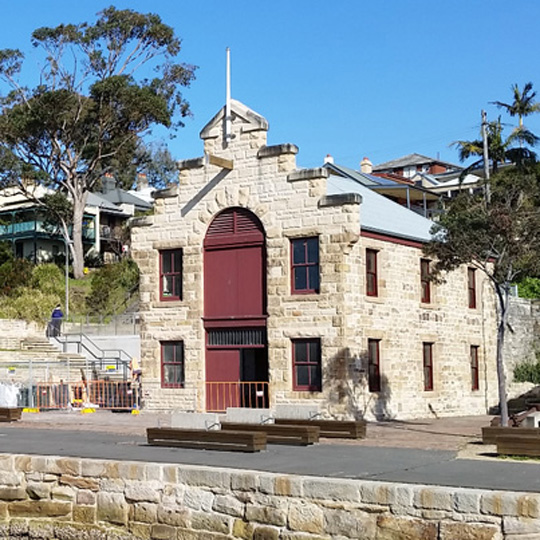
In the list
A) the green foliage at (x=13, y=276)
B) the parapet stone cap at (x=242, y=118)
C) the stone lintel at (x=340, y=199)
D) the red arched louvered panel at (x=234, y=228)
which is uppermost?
the parapet stone cap at (x=242, y=118)

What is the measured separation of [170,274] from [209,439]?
485 inches

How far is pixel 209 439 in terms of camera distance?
16.5 meters

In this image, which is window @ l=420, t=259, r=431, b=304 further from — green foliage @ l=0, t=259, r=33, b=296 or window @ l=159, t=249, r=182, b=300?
green foliage @ l=0, t=259, r=33, b=296

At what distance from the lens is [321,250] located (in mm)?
25141

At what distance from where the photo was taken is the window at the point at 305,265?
25.5m

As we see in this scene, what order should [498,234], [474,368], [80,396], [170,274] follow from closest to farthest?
[498,234] < [170,274] < [474,368] < [80,396]

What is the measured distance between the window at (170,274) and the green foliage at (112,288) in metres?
21.4

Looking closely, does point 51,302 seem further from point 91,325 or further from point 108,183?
point 108,183

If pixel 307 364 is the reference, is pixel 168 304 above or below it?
above

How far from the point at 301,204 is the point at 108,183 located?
5901cm

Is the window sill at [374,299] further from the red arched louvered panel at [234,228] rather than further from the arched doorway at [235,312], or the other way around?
the red arched louvered panel at [234,228]

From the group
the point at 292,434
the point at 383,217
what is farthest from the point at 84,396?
the point at 292,434

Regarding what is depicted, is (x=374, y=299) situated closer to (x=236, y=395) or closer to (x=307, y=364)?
(x=307, y=364)

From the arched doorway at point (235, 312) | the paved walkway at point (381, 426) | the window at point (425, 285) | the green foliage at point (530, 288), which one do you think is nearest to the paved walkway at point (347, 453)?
the paved walkway at point (381, 426)
